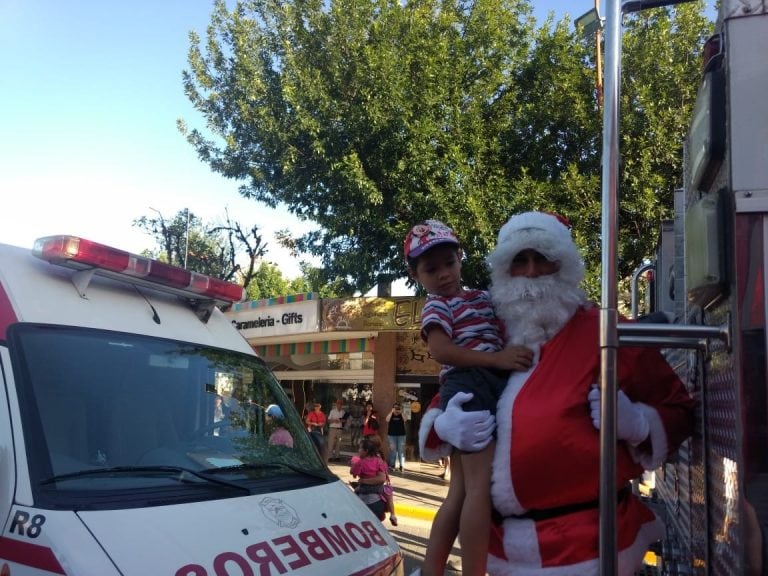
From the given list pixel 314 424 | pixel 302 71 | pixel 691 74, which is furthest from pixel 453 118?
pixel 314 424

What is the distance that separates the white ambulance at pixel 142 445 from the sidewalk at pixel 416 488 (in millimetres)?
6646

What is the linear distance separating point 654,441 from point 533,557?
0.49 m

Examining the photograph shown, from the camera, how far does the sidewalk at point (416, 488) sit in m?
10.6

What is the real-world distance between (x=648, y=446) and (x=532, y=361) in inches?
16.2

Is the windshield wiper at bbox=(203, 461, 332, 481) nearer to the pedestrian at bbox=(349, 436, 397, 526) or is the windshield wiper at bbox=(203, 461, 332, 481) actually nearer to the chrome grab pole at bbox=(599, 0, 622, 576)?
the chrome grab pole at bbox=(599, 0, 622, 576)

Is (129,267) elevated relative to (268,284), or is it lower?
lower

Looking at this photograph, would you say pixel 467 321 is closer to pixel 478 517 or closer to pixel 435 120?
pixel 478 517

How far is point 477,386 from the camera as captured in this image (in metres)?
2.11

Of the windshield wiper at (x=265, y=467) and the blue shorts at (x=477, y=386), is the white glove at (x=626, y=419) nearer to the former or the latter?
the blue shorts at (x=477, y=386)

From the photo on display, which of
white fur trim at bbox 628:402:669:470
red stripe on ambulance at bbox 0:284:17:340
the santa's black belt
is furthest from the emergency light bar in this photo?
white fur trim at bbox 628:402:669:470

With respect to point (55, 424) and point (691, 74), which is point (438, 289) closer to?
point (55, 424)

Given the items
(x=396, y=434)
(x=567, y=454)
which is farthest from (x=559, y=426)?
(x=396, y=434)

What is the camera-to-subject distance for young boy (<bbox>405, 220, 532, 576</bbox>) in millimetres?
2016

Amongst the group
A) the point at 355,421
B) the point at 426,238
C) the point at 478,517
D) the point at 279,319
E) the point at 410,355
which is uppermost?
the point at 279,319
